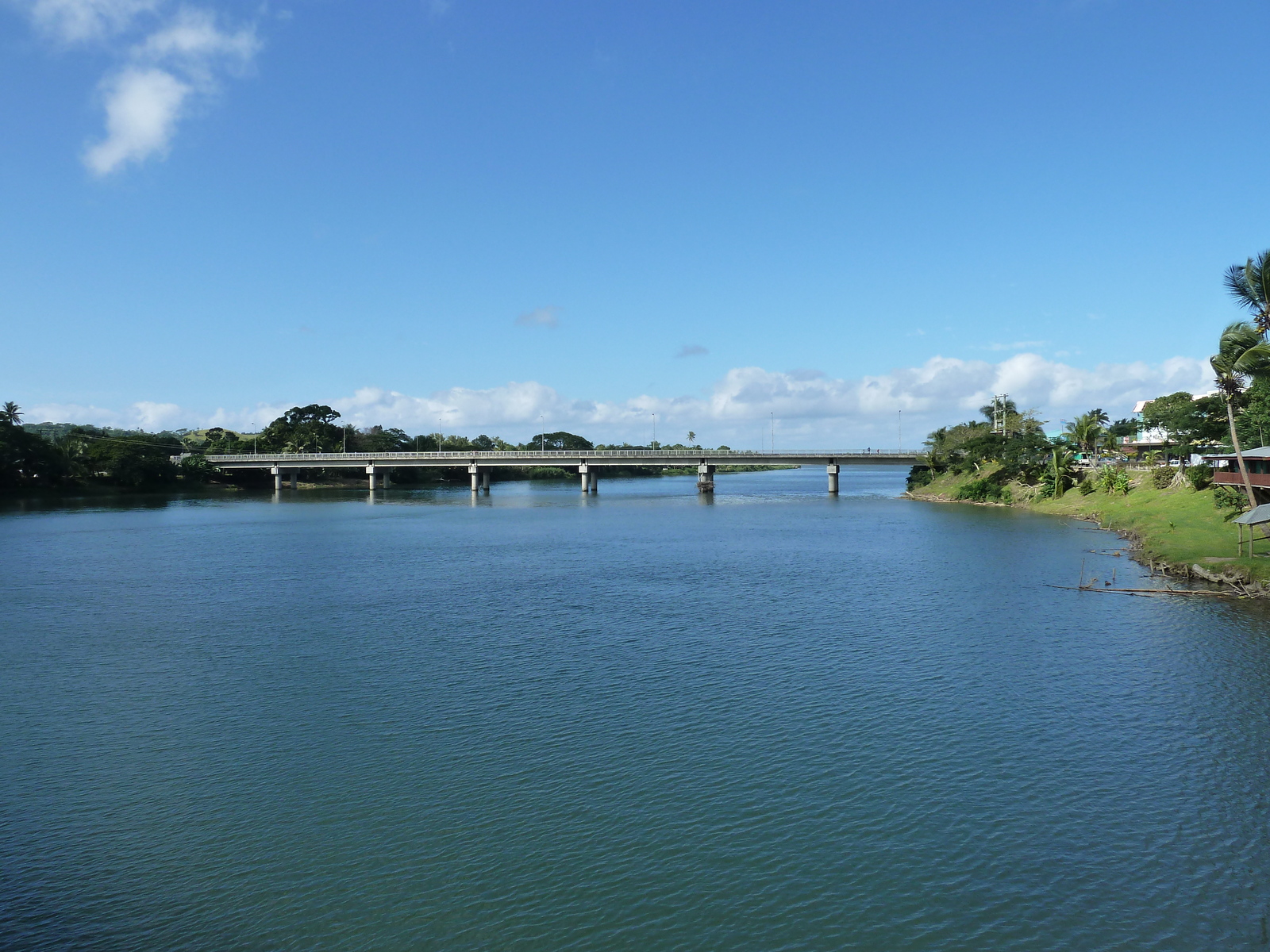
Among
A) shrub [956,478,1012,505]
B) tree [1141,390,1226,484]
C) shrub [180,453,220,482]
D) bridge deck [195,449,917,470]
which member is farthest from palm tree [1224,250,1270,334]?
shrub [180,453,220,482]

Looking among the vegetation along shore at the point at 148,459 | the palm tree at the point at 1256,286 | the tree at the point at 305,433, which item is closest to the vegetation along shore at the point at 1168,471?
the palm tree at the point at 1256,286

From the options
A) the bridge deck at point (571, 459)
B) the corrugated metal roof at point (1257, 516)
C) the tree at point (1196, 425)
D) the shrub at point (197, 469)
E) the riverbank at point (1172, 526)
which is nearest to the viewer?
the corrugated metal roof at point (1257, 516)

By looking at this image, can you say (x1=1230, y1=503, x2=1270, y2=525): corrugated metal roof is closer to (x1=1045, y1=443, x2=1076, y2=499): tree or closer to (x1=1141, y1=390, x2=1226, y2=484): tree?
(x1=1141, y1=390, x2=1226, y2=484): tree

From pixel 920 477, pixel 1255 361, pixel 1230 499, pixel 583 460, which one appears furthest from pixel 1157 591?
pixel 583 460

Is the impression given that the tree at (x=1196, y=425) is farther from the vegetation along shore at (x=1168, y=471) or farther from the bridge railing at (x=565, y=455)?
the bridge railing at (x=565, y=455)

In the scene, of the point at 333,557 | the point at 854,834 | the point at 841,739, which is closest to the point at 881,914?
the point at 854,834

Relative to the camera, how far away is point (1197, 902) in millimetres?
15234

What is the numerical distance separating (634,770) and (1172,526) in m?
51.5

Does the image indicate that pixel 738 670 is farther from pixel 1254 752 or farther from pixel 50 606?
pixel 50 606

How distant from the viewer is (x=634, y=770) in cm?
2116

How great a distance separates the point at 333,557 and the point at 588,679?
38.4m

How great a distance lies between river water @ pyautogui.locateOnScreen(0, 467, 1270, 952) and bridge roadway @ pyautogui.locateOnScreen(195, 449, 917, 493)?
89.7 metres

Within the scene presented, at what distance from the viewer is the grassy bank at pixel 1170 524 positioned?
139ft

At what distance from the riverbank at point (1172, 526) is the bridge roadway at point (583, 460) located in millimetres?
32923
